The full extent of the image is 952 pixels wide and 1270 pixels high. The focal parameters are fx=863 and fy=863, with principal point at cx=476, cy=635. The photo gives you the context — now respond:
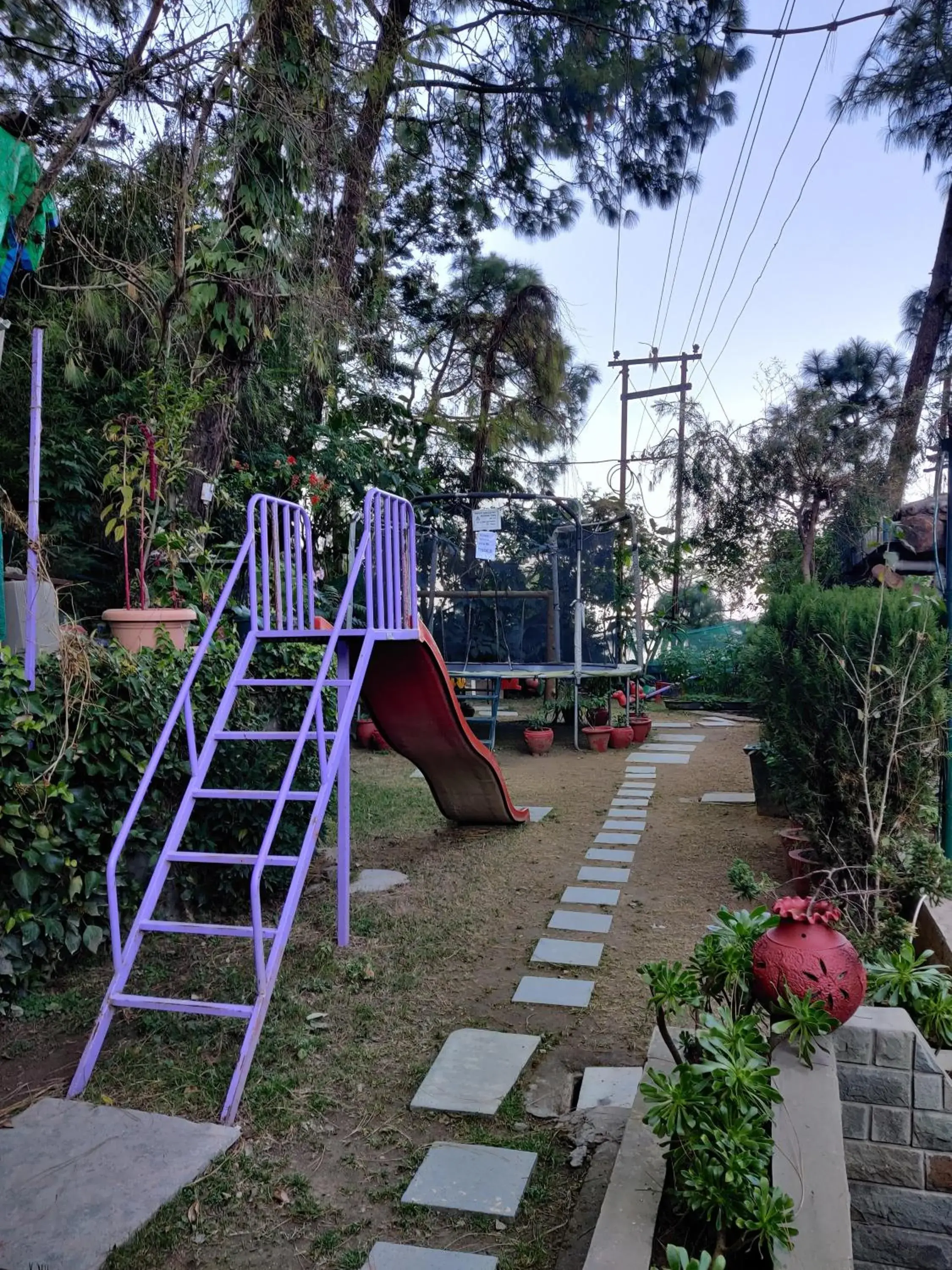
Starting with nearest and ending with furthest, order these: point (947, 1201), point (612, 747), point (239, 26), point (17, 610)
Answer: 1. point (947, 1201)
2. point (17, 610)
3. point (239, 26)
4. point (612, 747)

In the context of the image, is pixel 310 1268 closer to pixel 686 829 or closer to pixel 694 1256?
pixel 694 1256

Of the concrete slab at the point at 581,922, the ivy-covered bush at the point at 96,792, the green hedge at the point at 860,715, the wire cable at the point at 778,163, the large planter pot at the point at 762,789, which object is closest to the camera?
the ivy-covered bush at the point at 96,792

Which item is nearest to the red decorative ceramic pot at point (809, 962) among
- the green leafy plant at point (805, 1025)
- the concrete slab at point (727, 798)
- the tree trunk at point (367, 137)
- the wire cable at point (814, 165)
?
the green leafy plant at point (805, 1025)

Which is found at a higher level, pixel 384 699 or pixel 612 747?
pixel 384 699

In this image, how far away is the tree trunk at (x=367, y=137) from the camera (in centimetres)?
624

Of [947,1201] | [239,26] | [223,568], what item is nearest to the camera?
[947,1201]

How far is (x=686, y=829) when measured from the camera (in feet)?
18.3

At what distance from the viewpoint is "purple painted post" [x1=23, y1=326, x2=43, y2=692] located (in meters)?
2.87

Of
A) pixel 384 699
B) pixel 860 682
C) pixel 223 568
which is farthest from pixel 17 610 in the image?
pixel 860 682

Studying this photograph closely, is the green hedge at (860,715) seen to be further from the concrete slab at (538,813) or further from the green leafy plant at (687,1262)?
the green leafy plant at (687,1262)

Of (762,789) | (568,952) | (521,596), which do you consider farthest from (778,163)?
(568,952)

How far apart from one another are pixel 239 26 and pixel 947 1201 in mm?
5489

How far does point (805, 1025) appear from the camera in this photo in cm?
175

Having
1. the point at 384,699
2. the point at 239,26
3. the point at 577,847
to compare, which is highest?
the point at 239,26
